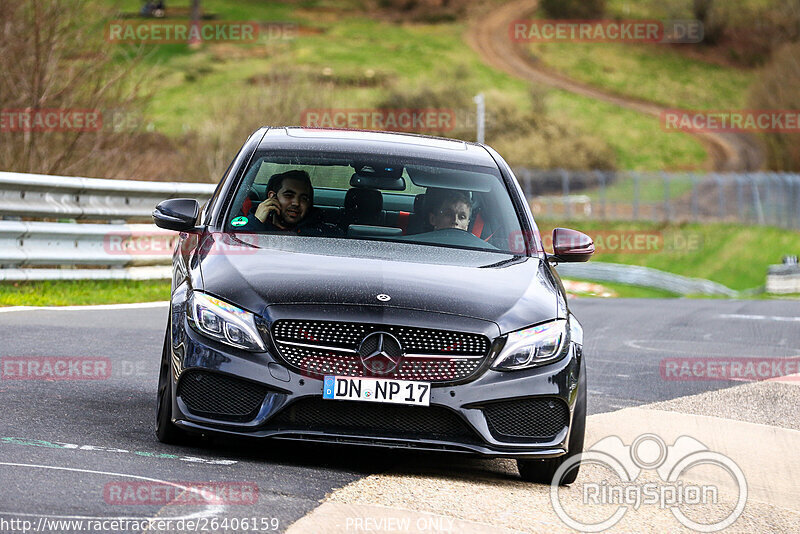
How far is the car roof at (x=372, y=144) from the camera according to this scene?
7.75 metres

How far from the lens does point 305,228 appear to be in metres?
7.26

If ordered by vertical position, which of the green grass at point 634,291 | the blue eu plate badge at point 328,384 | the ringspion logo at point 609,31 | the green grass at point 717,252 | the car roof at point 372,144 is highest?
the ringspion logo at point 609,31

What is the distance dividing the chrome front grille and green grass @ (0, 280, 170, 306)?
714cm

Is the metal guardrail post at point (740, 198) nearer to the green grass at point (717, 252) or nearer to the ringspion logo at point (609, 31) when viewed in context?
the green grass at point (717, 252)

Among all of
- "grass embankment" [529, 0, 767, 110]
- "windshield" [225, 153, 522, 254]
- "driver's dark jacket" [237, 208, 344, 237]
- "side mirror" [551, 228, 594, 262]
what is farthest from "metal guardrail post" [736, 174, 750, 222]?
"grass embankment" [529, 0, 767, 110]

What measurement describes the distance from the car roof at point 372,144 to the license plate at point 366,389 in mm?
Answer: 2028

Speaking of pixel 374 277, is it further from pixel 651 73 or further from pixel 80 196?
pixel 651 73

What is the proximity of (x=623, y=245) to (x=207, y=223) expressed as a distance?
→ 4717cm

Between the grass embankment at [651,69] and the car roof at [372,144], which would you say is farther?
the grass embankment at [651,69]

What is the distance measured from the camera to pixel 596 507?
6004mm

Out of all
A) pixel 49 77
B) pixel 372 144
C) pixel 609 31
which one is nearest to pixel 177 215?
pixel 372 144

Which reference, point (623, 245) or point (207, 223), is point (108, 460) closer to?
point (207, 223)

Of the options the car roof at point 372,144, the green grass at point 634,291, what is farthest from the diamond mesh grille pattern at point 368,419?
the green grass at point 634,291

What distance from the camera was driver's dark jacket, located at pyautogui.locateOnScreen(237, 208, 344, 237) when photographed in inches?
284
